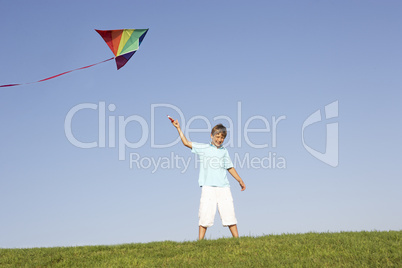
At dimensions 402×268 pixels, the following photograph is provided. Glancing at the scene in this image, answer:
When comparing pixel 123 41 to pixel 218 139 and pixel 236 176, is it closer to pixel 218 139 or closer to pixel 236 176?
pixel 218 139

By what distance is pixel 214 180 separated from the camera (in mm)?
9977

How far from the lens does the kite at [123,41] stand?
1143 centimetres

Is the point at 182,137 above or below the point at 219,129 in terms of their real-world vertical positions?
below

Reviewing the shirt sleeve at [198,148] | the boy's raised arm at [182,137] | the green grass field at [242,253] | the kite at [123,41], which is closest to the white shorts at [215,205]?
the green grass field at [242,253]

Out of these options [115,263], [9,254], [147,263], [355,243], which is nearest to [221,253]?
[147,263]

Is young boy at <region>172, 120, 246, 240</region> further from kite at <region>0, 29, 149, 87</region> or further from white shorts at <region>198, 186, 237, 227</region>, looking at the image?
kite at <region>0, 29, 149, 87</region>

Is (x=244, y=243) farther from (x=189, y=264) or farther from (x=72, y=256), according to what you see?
(x=72, y=256)

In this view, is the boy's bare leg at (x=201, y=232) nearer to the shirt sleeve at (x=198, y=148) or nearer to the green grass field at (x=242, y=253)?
the green grass field at (x=242, y=253)

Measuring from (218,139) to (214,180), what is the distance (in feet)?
3.19

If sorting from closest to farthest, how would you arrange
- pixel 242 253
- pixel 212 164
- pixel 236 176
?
pixel 242 253 → pixel 212 164 → pixel 236 176

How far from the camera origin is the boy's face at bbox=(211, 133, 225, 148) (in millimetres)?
10266

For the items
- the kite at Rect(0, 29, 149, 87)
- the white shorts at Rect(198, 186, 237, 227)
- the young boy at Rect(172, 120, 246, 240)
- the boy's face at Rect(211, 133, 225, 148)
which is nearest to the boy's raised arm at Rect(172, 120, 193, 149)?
the young boy at Rect(172, 120, 246, 240)

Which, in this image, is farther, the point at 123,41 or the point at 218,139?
the point at 123,41

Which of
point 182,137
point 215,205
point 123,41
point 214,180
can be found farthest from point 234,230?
point 123,41
